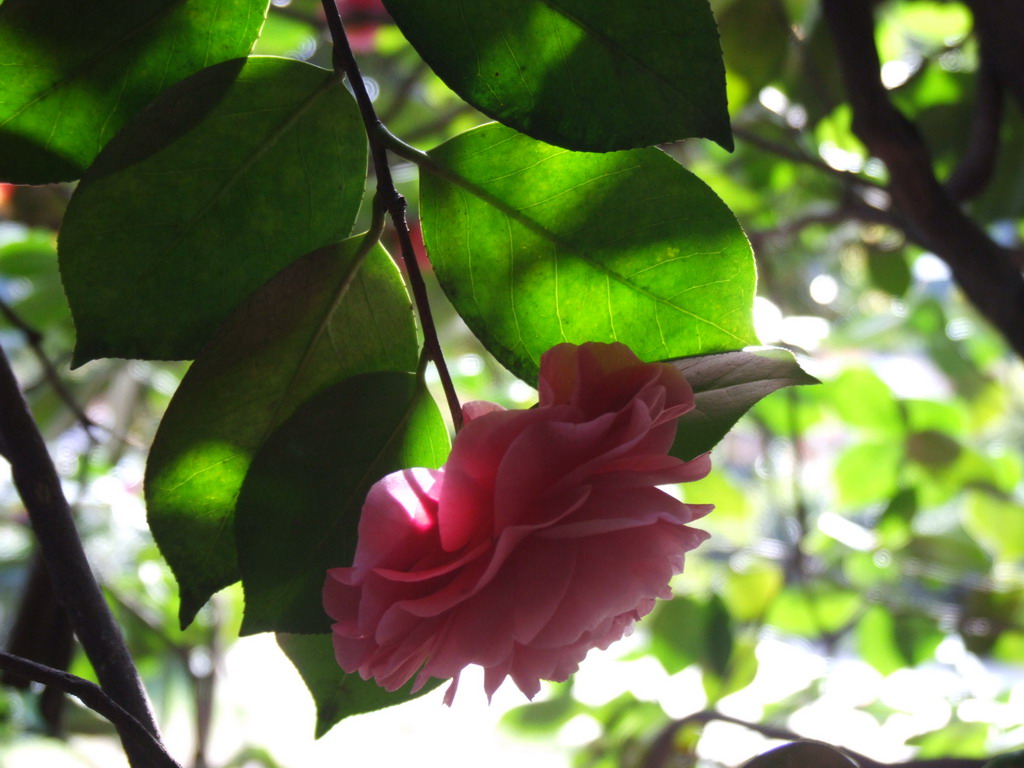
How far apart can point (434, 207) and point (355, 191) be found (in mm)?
25

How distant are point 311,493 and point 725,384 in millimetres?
124

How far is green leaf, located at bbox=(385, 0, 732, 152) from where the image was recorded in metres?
0.22

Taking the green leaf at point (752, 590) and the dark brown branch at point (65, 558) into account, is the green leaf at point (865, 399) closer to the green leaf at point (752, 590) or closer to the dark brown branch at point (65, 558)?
the green leaf at point (752, 590)

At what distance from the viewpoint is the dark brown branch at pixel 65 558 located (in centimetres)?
23

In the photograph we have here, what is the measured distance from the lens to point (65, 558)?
0.79 feet

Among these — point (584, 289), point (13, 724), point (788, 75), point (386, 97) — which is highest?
point (386, 97)

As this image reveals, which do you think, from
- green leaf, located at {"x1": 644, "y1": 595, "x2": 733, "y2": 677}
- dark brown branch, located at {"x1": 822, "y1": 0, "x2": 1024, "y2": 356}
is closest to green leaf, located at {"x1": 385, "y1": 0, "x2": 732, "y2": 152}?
dark brown branch, located at {"x1": 822, "y1": 0, "x2": 1024, "y2": 356}

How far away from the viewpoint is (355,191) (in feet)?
0.89

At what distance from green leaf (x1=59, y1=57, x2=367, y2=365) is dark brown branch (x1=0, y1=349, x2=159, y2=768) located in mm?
31

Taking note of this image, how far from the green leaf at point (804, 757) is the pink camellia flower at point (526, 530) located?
0.07 meters

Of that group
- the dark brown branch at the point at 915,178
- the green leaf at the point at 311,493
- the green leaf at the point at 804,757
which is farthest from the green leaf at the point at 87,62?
the dark brown branch at the point at 915,178

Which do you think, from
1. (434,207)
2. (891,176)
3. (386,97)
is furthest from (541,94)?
(386,97)

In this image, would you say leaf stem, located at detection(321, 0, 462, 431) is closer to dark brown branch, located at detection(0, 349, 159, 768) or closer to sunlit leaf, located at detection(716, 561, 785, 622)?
dark brown branch, located at detection(0, 349, 159, 768)

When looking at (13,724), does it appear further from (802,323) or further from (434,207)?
(802,323)
